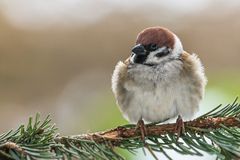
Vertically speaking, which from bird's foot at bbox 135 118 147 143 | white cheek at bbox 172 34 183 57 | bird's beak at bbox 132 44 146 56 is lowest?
bird's foot at bbox 135 118 147 143

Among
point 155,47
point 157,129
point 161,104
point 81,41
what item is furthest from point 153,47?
point 81,41

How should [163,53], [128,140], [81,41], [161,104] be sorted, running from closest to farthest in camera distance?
1. [128,140]
2. [161,104]
3. [163,53]
4. [81,41]

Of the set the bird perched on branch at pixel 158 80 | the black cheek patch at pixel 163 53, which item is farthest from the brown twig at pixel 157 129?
the black cheek patch at pixel 163 53

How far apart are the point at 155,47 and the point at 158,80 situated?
83 mm

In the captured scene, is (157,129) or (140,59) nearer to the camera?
(157,129)

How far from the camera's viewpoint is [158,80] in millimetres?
1333

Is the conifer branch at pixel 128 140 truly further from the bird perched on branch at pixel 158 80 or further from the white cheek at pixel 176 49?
the white cheek at pixel 176 49

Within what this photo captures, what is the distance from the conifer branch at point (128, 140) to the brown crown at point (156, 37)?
14.6 inches

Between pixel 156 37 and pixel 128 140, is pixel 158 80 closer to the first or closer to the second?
pixel 156 37

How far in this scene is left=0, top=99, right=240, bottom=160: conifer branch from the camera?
838mm

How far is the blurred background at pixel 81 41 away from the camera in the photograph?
2.69 metres

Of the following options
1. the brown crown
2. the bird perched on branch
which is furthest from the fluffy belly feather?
the brown crown

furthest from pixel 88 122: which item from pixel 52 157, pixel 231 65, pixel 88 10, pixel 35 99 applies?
pixel 52 157

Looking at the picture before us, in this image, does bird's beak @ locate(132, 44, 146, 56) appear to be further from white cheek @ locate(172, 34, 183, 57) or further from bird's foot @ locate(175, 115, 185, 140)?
bird's foot @ locate(175, 115, 185, 140)
